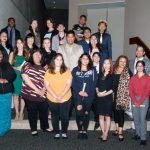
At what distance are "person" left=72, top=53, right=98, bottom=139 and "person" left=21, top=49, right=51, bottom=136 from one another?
54 cm

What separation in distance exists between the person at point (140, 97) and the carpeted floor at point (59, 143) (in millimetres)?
243

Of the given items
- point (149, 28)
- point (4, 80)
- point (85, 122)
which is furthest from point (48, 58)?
point (149, 28)

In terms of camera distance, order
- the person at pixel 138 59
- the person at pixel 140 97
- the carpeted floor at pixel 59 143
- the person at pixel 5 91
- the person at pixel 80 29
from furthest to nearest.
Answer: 1. the person at pixel 80 29
2. the person at pixel 138 59
3. the person at pixel 5 91
4. the person at pixel 140 97
5. the carpeted floor at pixel 59 143

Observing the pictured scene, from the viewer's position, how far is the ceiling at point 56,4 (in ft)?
60.9

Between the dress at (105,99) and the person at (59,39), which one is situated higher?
the person at (59,39)

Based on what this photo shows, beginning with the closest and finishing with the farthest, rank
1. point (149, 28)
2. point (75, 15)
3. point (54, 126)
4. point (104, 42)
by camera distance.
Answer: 1. point (54, 126)
2. point (104, 42)
3. point (149, 28)
4. point (75, 15)

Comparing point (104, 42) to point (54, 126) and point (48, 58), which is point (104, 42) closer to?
point (48, 58)

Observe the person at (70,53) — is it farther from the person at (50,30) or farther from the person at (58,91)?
the person at (50,30)

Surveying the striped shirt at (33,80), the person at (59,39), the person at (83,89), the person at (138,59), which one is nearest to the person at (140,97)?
the person at (138,59)

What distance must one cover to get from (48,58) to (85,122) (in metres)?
1.31

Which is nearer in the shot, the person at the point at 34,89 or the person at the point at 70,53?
the person at the point at 34,89

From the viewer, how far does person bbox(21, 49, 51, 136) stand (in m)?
5.97

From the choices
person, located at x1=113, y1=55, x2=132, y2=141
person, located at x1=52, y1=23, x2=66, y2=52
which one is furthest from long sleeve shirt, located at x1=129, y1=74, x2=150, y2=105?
person, located at x1=52, y1=23, x2=66, y2=52

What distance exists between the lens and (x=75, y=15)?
510 inches
